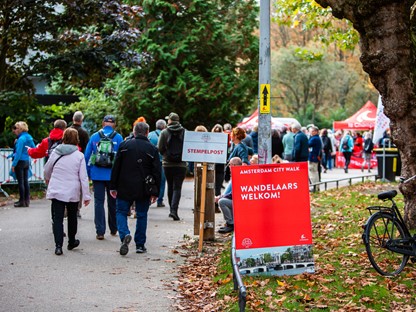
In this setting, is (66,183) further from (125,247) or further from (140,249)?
(140,249)

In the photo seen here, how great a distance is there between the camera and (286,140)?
2364cm

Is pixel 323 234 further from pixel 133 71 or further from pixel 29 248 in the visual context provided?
pixel 133 71

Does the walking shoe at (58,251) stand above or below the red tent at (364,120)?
below

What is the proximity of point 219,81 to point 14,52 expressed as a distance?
9828 mm

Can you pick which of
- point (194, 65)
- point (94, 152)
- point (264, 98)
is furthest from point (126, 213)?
point (194, 65)

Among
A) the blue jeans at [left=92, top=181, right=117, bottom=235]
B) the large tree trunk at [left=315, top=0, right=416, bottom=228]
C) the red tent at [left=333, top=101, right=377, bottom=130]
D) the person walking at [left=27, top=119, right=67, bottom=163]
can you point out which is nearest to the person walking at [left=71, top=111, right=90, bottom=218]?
the person walking at [left=27, top=119, right=67, bottom=163]

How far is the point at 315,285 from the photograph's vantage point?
9.02m

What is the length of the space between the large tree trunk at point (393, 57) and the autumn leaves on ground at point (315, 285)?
5.08ft

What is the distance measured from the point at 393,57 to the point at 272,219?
3.22 metres

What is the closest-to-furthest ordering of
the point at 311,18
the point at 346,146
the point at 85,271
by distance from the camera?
the point at 85,271
the point at 311,18
the point at 346,146

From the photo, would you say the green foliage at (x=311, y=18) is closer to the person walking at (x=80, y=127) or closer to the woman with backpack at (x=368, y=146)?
the person walking at (x=80, y=127)

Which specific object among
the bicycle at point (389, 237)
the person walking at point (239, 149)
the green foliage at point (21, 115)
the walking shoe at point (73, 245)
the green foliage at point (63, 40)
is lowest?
the walking shoe at point (73, 245)

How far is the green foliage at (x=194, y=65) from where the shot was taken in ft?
102

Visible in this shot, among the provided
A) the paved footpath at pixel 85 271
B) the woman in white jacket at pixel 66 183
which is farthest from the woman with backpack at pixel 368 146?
the woman in white jacket at pixel 66 183
